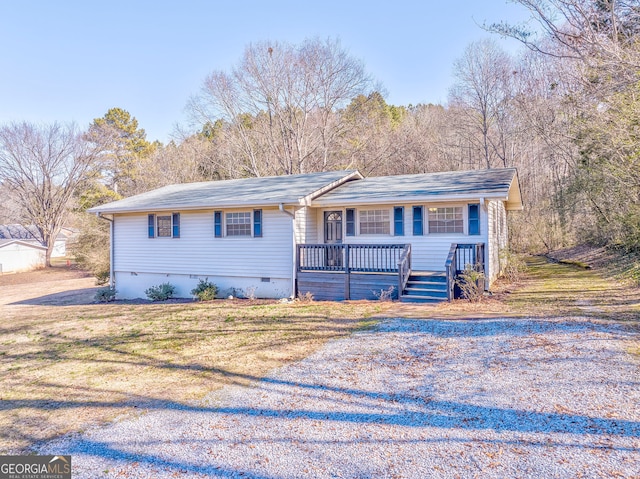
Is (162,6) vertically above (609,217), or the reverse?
(162,6)

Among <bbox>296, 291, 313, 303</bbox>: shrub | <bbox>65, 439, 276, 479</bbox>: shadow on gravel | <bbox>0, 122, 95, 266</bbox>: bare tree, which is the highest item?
<bbox>0, 122, 95, 266</bbox>: bare tree

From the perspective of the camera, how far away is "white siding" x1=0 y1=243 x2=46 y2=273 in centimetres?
2923

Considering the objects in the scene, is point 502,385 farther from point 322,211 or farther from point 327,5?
point 327,5

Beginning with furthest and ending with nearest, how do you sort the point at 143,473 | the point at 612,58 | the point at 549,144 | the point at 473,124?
the point at 473,124 → the point at 549,144 → the point at 612,58 → the point at 143,473

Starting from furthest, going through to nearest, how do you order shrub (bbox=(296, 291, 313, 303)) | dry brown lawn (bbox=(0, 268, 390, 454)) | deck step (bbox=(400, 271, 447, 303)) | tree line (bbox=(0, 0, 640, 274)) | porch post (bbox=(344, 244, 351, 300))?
tree line (bbox=(0, 0, 640, 274)) < shrub (bbox=(296, 291, 313, 303)) < porch post (bbox=(344, 244, 351, 300)) < deck step (bbox=(400, 271, 447, 303)) < dry brown lawn (bbox=(0, 268, 390, 454))

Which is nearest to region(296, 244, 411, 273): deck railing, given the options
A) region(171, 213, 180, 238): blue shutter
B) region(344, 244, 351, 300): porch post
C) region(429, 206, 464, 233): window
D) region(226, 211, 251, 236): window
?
region(344, 244, 351, 300): porch post

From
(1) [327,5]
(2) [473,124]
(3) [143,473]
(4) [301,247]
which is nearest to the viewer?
(3) [143,473]

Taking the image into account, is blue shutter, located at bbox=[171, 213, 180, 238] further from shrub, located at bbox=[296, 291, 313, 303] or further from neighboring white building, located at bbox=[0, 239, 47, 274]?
neighboring white building, located at bbox=[0, 239, 47, 274]

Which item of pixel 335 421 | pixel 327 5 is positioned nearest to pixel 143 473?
pixel 335 421

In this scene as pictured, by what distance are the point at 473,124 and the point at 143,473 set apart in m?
28.0

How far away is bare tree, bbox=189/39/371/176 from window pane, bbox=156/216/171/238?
1412 cm

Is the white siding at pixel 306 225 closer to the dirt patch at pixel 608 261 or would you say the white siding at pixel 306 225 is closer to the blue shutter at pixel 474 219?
the blue shutter at pixel 474 219

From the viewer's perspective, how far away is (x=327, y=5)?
1906 cm

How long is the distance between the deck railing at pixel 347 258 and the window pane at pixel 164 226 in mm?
5060
